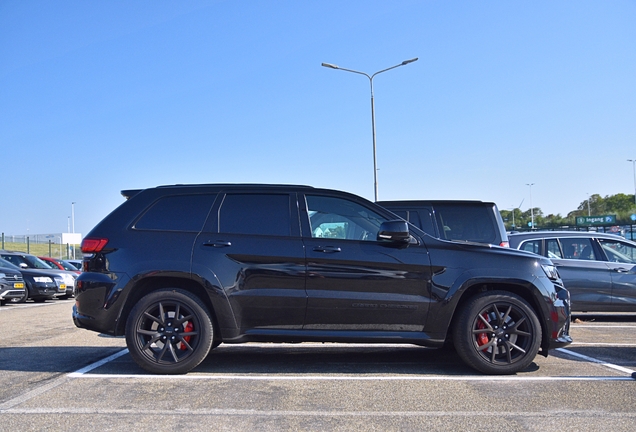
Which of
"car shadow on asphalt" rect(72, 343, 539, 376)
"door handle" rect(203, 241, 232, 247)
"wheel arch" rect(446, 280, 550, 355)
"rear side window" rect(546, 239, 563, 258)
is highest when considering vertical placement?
"door handle" rect(203, 241, 232, 247)

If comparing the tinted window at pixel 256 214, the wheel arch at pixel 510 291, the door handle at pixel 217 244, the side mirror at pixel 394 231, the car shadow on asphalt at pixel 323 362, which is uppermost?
the tinted window at pixel 256 214

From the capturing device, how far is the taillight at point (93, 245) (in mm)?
6059

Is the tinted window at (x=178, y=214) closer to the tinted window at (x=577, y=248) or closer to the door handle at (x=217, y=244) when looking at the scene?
the door handle at (x=217, y=244)

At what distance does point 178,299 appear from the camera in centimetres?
593

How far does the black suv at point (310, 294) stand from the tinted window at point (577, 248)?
509 centimetres

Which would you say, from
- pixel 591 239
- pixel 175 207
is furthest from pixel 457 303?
pixel 591 239

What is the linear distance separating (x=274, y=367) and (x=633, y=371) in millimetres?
3414

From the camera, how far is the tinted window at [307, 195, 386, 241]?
20.2 ft

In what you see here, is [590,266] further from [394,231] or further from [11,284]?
[11,284]

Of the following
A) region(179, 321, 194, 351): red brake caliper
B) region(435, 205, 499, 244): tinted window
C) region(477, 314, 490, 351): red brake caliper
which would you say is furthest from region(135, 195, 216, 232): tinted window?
region(435, 205, 499, 244): tinted window

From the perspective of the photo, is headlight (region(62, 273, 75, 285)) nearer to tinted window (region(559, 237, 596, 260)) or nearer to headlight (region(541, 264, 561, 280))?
tinted window (region(559, 237, 596, 260))

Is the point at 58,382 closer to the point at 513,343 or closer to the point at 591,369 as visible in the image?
the point at 513,343

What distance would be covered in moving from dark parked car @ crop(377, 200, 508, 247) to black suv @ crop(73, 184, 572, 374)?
2.76 meters

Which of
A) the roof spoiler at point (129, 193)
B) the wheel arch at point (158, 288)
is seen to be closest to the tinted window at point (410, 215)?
the wheel arch at point (158, 288)
